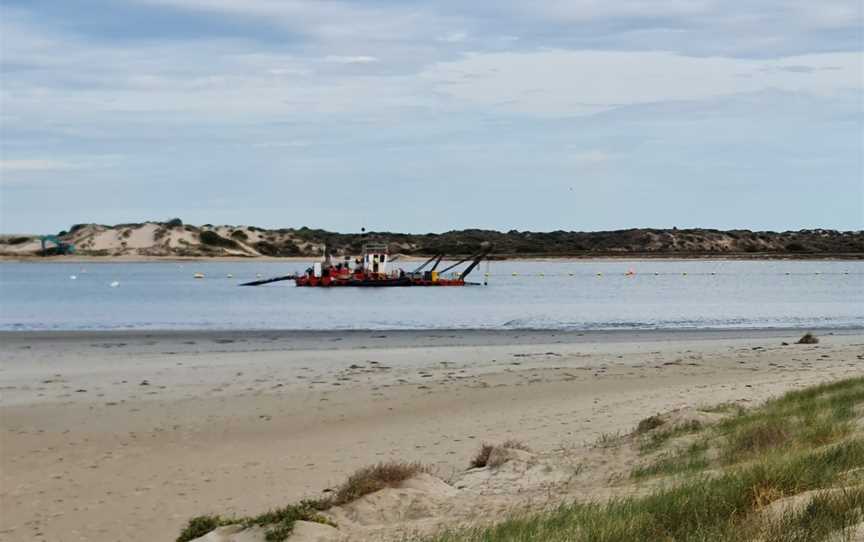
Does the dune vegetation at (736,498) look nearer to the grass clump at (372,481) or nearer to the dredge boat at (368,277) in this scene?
the grass clump at (372,481)

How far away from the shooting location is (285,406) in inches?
682

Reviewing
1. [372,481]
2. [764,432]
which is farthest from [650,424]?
[372,481]

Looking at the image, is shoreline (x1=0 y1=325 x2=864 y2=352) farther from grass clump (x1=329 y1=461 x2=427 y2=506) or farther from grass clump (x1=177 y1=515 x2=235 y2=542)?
grass clump (x1=177 y1=515 x2=235 y2=542)

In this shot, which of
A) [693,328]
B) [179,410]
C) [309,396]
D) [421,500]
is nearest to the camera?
[421,500]

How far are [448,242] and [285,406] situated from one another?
153 metres

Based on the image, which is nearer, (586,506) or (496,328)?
(586,506)

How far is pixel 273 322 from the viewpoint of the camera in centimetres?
4034

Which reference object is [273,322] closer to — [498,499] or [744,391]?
[744,391]

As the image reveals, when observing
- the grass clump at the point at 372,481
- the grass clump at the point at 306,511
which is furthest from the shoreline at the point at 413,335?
the grass clump at the point at 306,511

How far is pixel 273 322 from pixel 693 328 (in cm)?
1480

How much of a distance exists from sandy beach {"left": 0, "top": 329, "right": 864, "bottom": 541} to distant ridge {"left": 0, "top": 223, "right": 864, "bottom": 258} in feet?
427

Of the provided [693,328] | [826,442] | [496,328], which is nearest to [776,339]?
[693,328]

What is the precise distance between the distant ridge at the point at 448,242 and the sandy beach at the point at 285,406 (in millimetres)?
130295

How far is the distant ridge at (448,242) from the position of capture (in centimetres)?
16725
